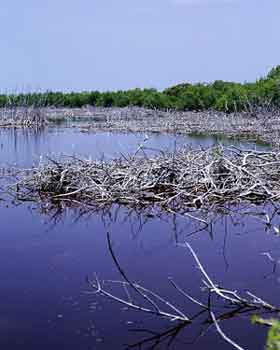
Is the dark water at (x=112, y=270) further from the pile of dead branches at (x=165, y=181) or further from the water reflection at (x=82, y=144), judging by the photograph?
the water reflection at (x=82, y=144)

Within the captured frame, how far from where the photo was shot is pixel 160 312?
5016mm

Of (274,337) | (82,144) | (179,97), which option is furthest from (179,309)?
(179,97)

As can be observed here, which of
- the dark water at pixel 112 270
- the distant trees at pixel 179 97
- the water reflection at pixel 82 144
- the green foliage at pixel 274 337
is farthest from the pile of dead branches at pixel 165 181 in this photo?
the distant trees at pixel 179 97

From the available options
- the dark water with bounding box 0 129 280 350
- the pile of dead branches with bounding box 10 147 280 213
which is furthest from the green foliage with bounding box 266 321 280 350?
the pile of dead branches with bounding box 10 147 280 213

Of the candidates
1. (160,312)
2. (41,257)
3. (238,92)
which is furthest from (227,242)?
(238,92)

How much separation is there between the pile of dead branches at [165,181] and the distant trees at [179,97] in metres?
22.6

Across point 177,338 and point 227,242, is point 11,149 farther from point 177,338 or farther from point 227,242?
point 177,338

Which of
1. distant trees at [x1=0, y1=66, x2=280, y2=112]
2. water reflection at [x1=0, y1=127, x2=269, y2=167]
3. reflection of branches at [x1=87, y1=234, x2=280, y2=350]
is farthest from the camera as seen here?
distant trees at [x1=0, y1=66, x2=280, y2=112]

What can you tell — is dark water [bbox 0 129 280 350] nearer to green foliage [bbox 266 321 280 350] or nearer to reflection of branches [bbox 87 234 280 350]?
reflection of branches [bbox 87 234 280 350]

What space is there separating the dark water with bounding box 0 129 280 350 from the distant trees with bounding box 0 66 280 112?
25.0 metres

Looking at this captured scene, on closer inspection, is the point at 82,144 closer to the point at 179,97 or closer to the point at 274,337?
the point at 274,337

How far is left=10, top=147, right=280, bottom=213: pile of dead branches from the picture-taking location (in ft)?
33.0

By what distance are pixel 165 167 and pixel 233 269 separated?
442cm

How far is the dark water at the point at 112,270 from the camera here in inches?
193
